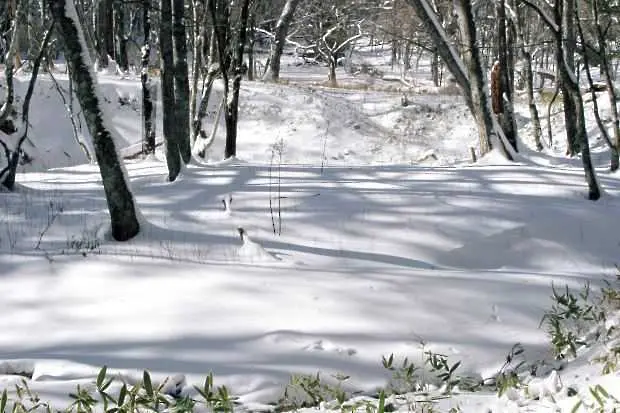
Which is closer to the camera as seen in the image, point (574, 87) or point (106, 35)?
point (574, 87)

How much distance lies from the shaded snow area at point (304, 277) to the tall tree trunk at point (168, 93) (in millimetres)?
399

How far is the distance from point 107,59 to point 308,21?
16272 mm

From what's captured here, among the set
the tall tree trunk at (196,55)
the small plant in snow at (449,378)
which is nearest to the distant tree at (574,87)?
the small plant in snow at (449,378)

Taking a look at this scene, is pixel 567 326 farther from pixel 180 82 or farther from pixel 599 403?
pixel 180 82

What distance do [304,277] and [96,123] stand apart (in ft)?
7.84

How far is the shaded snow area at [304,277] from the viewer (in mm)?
3521

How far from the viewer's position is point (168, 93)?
920 cm

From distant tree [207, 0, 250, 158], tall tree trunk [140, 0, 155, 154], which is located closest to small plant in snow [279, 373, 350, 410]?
distant tree [207, 0, 250, 158]

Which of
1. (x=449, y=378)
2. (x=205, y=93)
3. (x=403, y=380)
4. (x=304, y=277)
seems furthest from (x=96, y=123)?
(x=205, y=93)

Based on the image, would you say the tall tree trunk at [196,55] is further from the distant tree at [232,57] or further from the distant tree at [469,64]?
the distant tree at [469,64]

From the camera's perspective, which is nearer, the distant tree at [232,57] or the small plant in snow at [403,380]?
the small plant in snow at [403,380]

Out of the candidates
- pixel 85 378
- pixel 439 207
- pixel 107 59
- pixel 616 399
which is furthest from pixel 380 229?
pixel 107 59

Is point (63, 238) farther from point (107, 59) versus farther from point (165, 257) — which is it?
point (107, 59)

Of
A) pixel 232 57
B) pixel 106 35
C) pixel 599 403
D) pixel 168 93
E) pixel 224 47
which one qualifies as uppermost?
pixel 106 35
